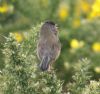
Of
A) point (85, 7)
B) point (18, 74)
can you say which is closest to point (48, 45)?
point (18, 74)

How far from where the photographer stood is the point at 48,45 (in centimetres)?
570

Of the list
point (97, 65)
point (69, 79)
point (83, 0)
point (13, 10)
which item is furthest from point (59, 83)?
point (83, 0)

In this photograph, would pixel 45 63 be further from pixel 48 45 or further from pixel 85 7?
pixel 85 7

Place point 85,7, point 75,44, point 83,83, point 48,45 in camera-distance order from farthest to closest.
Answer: point 85,7, point 75,44, point 48,45, point 83,83

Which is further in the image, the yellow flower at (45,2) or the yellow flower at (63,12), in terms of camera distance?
the yellow flower at (63,12)

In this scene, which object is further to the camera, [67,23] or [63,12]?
[63,12]

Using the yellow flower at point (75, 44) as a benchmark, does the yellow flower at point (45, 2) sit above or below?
above

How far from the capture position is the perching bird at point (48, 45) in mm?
5547

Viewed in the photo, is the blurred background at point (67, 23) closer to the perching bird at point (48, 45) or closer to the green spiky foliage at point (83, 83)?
the perching bird at point (48, 45)

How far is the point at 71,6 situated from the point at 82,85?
571cm

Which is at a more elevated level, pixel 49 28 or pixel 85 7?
pixel 85 7

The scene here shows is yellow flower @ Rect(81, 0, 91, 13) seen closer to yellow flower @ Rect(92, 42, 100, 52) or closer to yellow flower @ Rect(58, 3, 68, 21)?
yellow flower @ Rect(58, 3, 68, 21)

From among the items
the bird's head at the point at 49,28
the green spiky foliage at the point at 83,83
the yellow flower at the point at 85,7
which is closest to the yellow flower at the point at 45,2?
the yellow flower at the point at 85,7

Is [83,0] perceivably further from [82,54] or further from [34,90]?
[34,90]
